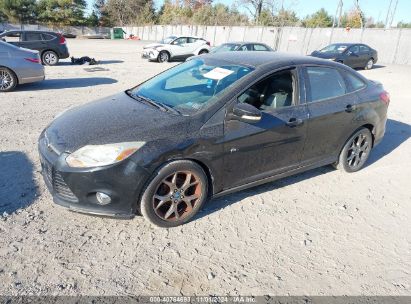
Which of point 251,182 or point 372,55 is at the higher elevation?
point 372,55

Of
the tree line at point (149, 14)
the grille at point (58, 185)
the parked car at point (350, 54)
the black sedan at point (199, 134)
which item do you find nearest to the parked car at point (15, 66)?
the black sedan at point (199, 134)

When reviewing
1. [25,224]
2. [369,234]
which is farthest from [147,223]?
[369,234]

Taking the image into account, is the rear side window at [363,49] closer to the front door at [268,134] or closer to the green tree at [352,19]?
the front door at [268,134]

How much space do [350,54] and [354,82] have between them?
15130mm

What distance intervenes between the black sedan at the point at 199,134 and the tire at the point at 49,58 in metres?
12.3

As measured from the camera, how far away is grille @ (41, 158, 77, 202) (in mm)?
2986

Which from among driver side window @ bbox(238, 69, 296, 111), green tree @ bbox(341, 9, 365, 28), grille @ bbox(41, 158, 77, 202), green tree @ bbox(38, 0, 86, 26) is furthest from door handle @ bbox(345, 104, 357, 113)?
green tree @ bbox(38, 0, 86, 26)

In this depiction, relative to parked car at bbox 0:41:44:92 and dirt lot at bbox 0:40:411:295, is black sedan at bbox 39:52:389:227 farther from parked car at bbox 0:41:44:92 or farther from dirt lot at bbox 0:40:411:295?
parked car at bbox 0:41:44:92

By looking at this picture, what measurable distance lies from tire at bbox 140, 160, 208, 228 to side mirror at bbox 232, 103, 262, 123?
0.63 meters

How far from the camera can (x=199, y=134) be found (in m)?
3.14

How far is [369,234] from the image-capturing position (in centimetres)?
341

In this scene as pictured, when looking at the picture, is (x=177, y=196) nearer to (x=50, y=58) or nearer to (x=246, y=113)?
(x=246, y=113)

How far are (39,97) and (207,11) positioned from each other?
53.5 meters

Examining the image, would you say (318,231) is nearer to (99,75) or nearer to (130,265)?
(130,265)
